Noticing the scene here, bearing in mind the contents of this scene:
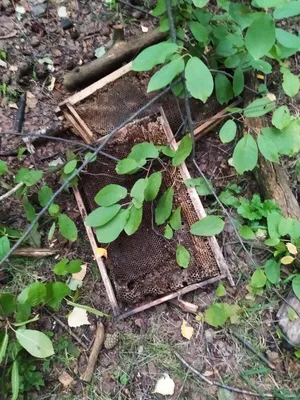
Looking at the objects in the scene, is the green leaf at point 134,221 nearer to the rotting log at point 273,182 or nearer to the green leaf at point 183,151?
the green leaf at point 183,151

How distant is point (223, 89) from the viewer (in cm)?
202

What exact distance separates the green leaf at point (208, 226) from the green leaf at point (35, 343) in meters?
0.75

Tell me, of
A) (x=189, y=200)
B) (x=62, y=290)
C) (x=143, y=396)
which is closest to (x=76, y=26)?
(x=189, y=200)

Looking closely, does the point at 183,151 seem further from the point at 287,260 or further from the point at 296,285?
the point at 296,285

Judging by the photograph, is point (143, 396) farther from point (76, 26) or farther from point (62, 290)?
point (76, 26)

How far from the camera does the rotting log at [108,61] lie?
2193 millimetres

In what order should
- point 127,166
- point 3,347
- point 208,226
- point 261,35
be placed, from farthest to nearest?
point 208,226 → point 127,166 → point 3,347 → point 261,35

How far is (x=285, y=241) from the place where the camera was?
196 centimetres

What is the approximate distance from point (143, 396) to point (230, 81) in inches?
57.9

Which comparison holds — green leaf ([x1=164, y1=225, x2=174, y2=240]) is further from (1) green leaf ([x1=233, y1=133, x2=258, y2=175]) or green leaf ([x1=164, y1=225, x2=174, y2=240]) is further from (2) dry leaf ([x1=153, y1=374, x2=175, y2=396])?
(2) dry leaf ([x1=153, y1=374, x2=175, y2=396])

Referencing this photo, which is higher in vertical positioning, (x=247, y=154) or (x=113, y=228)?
(x=247, y=154)

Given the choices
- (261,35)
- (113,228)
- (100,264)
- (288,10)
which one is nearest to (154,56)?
(261,35)

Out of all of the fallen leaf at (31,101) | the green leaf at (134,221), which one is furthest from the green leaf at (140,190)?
the fallen leaf at (31,101)

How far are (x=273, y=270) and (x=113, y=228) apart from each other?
737 millimetres
